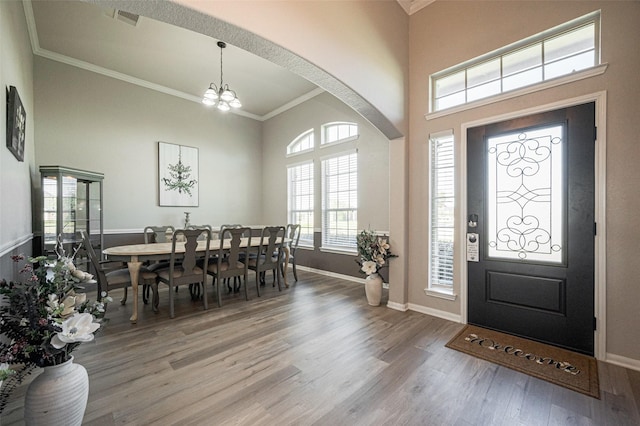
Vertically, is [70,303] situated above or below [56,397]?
above

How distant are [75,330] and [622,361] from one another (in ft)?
12.5

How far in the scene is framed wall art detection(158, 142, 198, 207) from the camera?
5.40 m

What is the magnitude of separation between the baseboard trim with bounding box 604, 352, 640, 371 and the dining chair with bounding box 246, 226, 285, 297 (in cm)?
366

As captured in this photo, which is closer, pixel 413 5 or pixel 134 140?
pixel 413 5

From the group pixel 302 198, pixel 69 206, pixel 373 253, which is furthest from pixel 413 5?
pixel 69 206

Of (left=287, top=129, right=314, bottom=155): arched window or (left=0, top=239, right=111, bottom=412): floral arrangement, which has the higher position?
(left=287, top=129, right=314, bottom=155): arched window

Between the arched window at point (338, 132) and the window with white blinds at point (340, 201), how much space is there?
33 centimetres

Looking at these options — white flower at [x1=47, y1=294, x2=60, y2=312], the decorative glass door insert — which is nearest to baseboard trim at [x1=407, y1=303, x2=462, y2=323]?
the decorative glass door insert

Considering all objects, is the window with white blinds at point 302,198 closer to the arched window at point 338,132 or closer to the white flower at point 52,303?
the arched window at point 338,132

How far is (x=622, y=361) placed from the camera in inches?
86.3

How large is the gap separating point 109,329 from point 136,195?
3025mm

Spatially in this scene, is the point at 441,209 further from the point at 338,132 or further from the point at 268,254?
the point at 338,132

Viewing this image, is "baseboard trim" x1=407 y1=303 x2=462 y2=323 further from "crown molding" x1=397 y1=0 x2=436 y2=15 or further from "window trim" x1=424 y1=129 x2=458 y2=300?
"crown molding" x1=397 y1=0 x2=436 y2=15

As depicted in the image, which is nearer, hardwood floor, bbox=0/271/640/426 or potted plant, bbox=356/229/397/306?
hardwood floor, bbox=0/271/640/426
